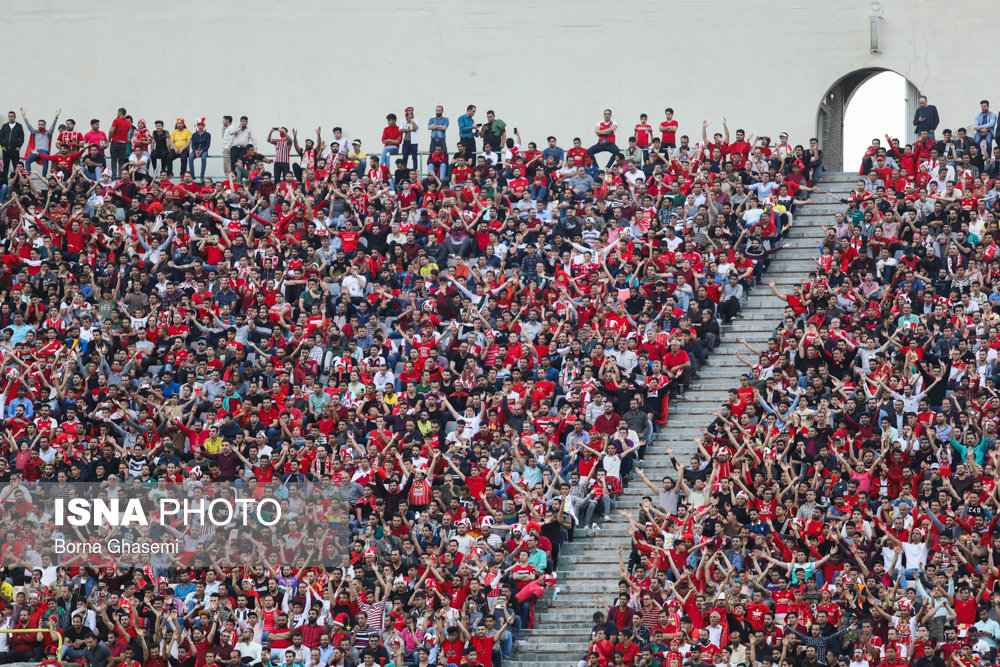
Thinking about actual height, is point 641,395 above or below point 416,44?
below

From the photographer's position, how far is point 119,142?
3662 cm

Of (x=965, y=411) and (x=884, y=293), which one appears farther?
(x=884, y=293)

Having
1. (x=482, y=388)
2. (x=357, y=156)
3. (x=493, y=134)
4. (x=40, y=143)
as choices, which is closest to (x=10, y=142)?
(x=40, y=143)

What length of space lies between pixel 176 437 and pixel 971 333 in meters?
12.3

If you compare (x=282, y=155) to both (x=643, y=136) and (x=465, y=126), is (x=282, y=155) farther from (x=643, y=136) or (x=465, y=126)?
(x=643, y=136)

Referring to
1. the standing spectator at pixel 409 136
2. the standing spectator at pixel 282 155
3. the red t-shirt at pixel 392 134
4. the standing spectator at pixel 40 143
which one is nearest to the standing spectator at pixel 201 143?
the standing spectator at pixel 282 155

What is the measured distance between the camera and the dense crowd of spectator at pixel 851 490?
23391 mm

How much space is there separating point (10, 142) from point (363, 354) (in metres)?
11.0

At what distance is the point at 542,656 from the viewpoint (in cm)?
2500

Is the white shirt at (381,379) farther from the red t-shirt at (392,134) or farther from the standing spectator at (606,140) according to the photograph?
the red t-shirt at (392,134)

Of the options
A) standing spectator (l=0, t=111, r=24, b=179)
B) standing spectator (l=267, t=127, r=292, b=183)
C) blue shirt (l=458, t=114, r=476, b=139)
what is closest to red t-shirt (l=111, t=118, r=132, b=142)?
standing spectator (l=0, t=111, r=24, b=179)

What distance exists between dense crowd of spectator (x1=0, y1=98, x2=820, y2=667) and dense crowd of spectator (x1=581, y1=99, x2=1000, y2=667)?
25 centimetres

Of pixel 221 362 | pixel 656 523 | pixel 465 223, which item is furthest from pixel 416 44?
pixel 656 523

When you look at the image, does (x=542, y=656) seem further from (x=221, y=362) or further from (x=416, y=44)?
(x=416, y=44)
